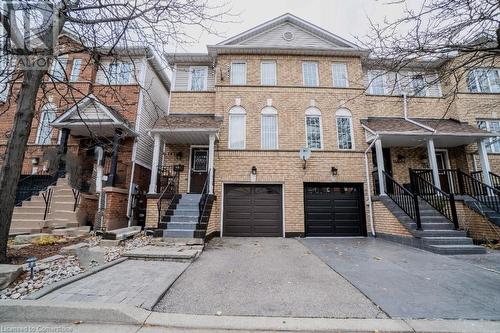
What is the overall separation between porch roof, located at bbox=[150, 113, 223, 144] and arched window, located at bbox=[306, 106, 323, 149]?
3979 millimetres

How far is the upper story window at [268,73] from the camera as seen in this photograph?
10.4 meters

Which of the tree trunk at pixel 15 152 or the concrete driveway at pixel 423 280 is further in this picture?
the tree trunk at pixel 15 152

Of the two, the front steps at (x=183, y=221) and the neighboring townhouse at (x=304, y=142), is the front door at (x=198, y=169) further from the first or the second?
the front steps at (x=183, y=221)

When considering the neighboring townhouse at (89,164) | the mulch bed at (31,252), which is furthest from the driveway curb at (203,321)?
the neighboring townhouse at (89,164)

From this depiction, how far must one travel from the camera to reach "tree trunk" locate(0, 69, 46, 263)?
3.99 m

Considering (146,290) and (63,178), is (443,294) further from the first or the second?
Result: (63,178)

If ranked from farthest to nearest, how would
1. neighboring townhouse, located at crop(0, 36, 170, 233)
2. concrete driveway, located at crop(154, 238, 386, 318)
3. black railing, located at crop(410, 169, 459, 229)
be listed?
neighboring townhouse, located at crop(0, 36, 170, 233) → black railing, located at crop(410, 169, 459, 229) → concrete driveway, located at crop(154, 238, 386, 318)

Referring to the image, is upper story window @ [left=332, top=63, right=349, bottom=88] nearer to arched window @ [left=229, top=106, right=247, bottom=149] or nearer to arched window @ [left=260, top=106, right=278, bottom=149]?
arched window @ [left=260, top=106, right=278, bottom=149]

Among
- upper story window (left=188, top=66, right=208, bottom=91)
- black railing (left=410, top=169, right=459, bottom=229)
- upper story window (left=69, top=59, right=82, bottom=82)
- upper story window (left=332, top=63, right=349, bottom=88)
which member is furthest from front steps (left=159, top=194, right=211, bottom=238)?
upper story window (left=69, top=59, right=82, bottom=82)

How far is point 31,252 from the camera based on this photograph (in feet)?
17.0

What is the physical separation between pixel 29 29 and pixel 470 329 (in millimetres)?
8232

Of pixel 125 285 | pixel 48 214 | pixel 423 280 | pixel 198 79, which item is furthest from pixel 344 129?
Answer: pixel 48 214

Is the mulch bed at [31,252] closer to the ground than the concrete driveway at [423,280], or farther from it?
farther from it

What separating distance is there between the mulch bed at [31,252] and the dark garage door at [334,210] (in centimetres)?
815
